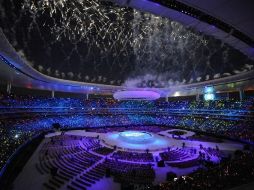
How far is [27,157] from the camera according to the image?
925 inches

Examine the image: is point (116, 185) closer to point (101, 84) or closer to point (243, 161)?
point (243, 161)

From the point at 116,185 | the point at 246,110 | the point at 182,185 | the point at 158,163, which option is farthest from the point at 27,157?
the point at 246,110

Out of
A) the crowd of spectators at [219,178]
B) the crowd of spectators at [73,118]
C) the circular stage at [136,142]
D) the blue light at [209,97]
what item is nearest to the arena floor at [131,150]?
the circular stage at [136,142]

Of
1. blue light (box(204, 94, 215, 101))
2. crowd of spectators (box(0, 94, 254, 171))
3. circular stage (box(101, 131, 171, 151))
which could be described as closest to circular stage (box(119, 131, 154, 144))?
circular stage (box(101, 131, 171, 151))

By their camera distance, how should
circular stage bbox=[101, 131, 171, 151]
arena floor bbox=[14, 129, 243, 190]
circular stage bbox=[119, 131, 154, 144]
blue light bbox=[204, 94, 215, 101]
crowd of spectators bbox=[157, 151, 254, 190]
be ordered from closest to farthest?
crowd of spectators bbox=[157, 151, 254, 190]
arena floor bbox=[14, 129, 243, 190]
circular stage bbox=[101, 131, 171, 151]
circular stage bbox=[119, 131, 154, 144]
blue light bbox=[204, 94, 215, 101]

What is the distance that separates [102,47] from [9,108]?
61.9 ft

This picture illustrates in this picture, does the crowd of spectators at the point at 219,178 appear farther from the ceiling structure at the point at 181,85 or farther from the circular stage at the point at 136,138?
the circular stage at the point at 136,138

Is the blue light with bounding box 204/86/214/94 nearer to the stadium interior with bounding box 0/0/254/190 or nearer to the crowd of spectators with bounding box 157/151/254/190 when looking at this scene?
the stadium interior with bounding box 0/0/254/190

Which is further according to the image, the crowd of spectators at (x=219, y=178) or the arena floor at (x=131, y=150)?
the arena floor at (x=131, y=150)

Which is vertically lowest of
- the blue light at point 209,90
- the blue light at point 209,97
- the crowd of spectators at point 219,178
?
the crowd of spectators at point 219,178

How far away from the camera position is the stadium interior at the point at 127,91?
10422 millimetres

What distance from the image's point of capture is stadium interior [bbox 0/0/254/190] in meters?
10.4

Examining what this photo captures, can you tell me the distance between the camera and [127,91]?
2905cm

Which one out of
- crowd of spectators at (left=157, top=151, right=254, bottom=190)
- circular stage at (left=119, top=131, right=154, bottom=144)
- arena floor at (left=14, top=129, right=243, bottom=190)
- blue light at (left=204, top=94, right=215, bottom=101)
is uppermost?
blue light at (left=204, top=94, right=215, bottom=101)
